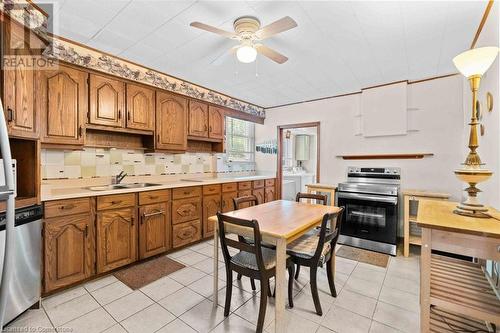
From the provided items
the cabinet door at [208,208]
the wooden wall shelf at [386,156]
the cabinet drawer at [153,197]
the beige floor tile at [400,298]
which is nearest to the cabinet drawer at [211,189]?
the cabinet door at [208,208]

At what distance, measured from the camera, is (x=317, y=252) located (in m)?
1.71

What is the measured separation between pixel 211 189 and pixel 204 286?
150 centimetres

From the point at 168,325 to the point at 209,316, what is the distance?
0.30 meters

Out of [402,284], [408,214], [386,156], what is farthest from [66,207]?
[386,156]

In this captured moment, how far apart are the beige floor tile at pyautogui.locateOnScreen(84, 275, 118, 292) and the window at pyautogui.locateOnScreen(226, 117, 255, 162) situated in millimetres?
2811

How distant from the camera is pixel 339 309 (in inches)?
73.7

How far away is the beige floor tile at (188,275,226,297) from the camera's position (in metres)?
2.10

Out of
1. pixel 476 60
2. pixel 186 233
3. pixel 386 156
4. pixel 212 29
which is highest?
pixel 212 29

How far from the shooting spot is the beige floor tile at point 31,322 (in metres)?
1.62

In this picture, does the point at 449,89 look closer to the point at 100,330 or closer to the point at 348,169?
the point at 348,169

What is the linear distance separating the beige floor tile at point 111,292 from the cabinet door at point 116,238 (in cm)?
22

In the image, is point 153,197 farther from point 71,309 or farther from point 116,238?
point 71,309

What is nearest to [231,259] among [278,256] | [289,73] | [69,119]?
[278,256]

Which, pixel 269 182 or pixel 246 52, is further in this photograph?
pixel 269 182
